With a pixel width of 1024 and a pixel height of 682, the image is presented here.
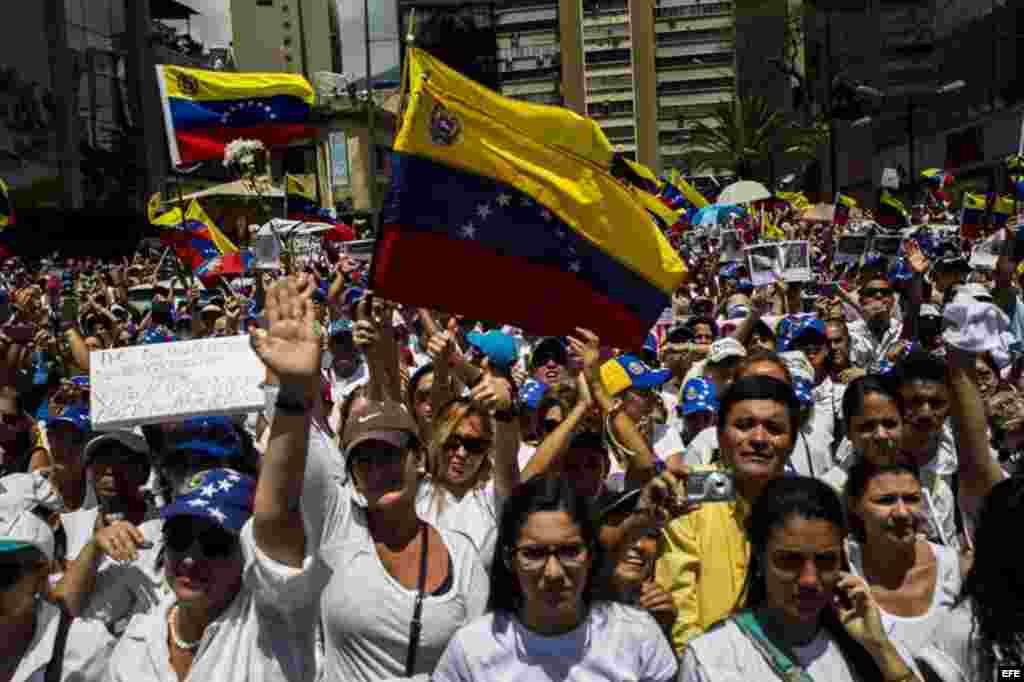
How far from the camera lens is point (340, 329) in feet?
28.6

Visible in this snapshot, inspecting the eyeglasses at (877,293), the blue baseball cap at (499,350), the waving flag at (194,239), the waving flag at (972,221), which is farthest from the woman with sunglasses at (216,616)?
the waving flag at (194,239)

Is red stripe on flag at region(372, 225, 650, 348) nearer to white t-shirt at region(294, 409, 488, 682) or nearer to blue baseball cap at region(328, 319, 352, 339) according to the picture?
white t-shirt at region(294, 409, 488, 682)

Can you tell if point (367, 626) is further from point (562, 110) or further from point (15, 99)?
point (15, 99)

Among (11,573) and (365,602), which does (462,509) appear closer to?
(365,602)

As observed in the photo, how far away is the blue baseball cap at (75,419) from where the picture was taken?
5793 millimetres

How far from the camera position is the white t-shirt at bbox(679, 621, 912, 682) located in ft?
10.6

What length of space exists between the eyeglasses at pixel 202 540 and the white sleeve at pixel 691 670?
4.21ft

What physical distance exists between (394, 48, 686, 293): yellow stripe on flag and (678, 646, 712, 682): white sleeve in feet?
8.78

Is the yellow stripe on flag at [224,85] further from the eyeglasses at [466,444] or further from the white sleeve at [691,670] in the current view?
the white sleeve at [691,670]

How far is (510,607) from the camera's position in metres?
3.54

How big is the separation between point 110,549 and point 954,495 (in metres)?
3.02

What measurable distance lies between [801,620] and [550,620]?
2.08 ft

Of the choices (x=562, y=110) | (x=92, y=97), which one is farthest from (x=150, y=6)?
(x=562, y=110)

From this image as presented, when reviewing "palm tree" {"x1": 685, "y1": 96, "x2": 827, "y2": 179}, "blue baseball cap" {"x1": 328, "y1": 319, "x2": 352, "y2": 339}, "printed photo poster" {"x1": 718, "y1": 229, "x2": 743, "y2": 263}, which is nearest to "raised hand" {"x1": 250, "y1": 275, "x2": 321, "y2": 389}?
"blue baseball cap" {"x1": 328, "y1": 319, "x2": 352, "y2": 339}
